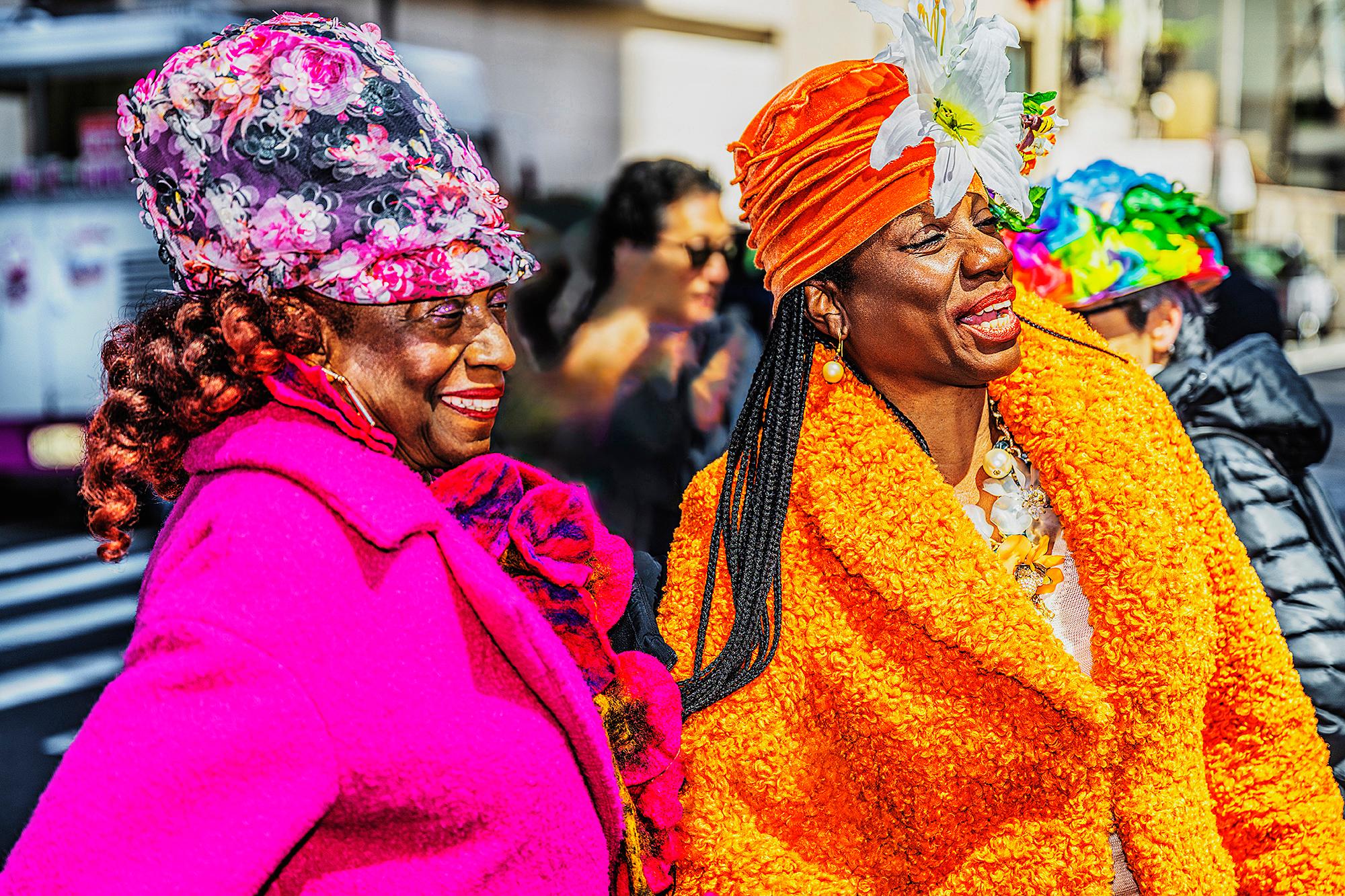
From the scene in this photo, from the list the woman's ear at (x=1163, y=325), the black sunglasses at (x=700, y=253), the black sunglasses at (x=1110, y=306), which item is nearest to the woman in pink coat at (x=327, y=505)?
the black sunglasses at (x=1110, y=306)

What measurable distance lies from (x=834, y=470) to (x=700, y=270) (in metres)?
2.58

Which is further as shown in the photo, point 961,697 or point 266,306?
point 961,697

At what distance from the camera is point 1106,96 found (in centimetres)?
1912

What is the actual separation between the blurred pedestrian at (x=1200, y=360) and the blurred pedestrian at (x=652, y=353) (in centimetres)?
140

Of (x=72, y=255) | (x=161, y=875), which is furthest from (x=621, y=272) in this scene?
Result: (x=72, y=255)

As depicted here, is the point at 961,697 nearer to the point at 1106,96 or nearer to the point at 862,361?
the point at 862,361

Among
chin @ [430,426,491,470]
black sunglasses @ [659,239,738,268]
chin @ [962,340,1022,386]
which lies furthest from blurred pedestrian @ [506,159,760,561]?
chin @ [430,426,491,470]

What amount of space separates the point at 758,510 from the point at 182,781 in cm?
98

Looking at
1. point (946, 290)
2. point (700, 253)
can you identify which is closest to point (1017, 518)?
point (946, 290)

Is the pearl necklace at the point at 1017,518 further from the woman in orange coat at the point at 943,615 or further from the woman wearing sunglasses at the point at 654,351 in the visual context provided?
the woman wearing sunglasses at the point at 654,351

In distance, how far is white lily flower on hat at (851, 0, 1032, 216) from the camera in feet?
5.65

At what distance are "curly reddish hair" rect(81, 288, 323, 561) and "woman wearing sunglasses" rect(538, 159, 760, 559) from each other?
8.30ft

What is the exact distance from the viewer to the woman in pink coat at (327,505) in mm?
1171

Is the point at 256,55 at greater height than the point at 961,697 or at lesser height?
greater
